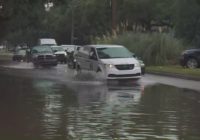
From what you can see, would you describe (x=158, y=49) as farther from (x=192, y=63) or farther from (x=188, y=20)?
(x=188, y=20)

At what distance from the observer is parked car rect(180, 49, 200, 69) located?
3609 centimetres

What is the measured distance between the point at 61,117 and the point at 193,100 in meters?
5.84

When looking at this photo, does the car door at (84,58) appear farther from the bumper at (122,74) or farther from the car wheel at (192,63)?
the car wheel at (192,63)

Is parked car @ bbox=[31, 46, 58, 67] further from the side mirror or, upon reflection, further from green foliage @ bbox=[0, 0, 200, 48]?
the side mirror

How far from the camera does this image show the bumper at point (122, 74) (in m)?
26.0

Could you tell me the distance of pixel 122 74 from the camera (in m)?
26.2

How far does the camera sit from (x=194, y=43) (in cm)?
4694

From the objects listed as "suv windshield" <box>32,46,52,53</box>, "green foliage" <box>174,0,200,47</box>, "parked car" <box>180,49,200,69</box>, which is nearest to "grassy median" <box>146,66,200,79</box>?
"parked car" <box>180,49,200,69</box>

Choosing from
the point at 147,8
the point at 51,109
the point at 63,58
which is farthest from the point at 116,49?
the point at 147,8

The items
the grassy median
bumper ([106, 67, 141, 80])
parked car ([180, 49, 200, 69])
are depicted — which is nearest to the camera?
bumper ([106, 67, 141, 80])

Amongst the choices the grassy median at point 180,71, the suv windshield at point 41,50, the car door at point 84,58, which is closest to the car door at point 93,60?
the car door at point 84,58

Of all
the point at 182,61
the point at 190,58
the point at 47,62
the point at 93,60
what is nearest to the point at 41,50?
the point at 47,62

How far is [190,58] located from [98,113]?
73.0 feet

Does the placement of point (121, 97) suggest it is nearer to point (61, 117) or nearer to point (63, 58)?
point (61, 117)
